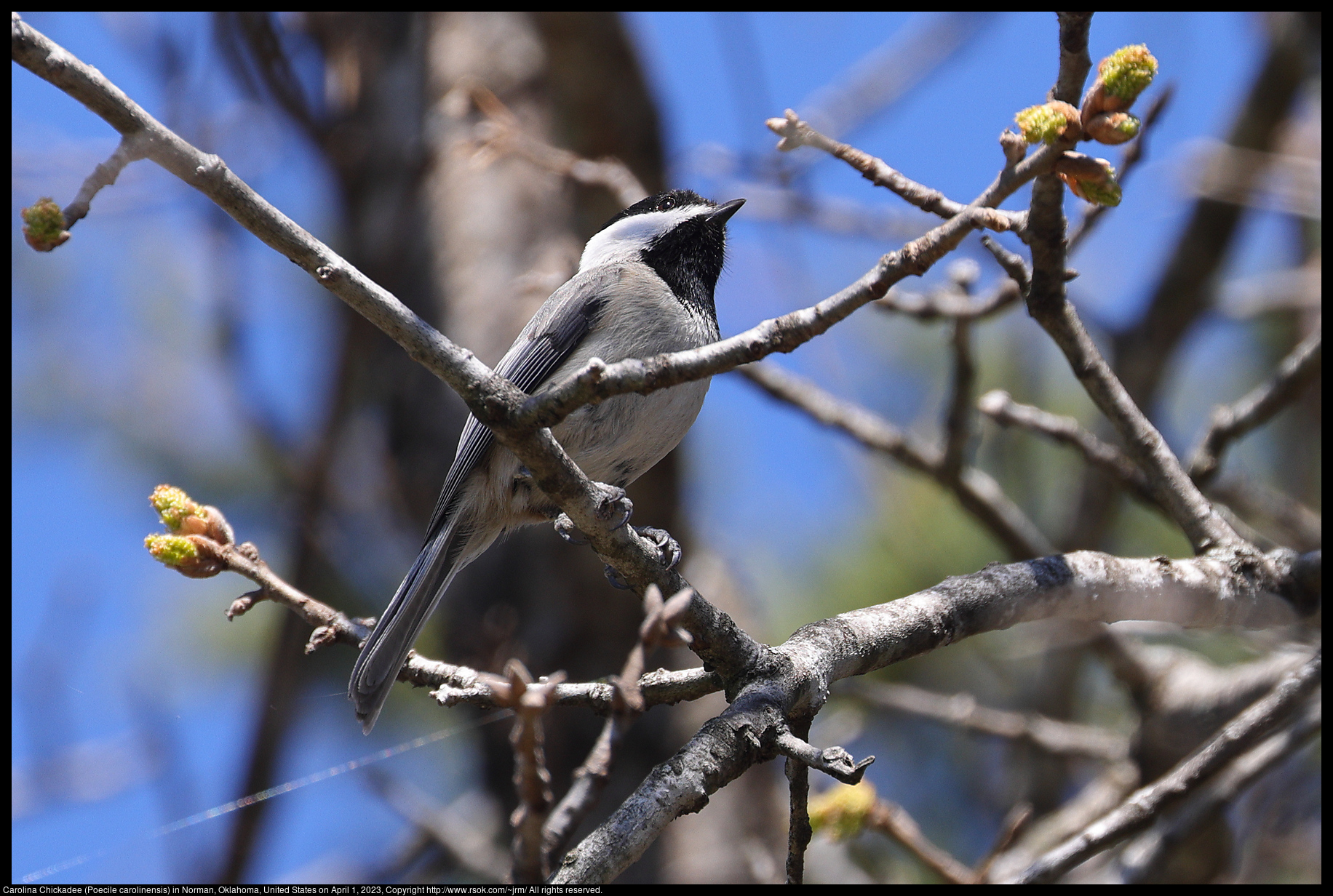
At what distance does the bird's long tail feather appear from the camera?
2.13 metres

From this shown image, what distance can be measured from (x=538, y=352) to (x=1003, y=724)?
1983mm

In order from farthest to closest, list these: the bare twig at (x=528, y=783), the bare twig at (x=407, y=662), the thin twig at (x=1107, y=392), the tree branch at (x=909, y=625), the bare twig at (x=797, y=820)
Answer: the thin twig at (x=1107, y=392) < the bare twig at (x=407, y=662) < the bare twig at (x=797, y=820) < the tree branch at (x=909, y=625) < the bare twig at (x=528, y=783)

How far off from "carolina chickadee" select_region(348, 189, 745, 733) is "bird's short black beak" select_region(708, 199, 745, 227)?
0.31 m

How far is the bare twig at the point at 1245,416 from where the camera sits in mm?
2639

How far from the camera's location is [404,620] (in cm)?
226

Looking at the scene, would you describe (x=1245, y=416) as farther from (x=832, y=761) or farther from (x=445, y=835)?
(x=445, y=835)

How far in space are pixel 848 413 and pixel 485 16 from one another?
2485 mm

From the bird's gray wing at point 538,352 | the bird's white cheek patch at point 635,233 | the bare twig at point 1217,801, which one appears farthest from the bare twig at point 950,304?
the bare twig at point 1217,801

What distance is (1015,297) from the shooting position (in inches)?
113

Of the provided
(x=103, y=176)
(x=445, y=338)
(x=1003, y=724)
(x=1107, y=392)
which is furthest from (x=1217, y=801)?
(x=103, y=176)

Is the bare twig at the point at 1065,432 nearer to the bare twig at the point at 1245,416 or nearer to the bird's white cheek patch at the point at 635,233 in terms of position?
the bare twig at the point at 1245,416

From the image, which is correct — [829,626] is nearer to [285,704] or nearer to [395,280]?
[285,704]

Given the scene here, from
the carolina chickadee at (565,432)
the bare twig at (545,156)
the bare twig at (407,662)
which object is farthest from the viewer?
the bare twig at (545,156)

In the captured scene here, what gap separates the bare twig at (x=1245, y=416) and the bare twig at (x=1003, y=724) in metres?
0.99
